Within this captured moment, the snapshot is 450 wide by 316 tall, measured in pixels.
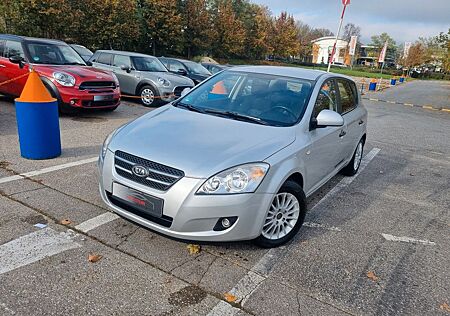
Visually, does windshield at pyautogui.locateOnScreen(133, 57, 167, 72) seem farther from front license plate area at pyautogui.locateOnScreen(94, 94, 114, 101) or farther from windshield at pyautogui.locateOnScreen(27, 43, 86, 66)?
Result: front license plate area at pyautogui.locateOnScreen(94, 94, 114, 101)

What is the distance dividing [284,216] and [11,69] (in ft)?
25.3

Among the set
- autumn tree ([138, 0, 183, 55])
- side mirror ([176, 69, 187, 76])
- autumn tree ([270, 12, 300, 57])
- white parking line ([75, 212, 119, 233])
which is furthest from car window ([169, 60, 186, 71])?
autumn tree ([270, 12, 300, 57])

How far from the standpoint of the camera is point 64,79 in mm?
7496

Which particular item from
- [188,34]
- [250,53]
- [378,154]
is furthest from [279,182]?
[250,53]

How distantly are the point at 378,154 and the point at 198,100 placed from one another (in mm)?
5051

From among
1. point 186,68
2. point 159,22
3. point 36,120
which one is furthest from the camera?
point 159,22

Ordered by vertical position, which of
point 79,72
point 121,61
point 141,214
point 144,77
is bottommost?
point 141,214

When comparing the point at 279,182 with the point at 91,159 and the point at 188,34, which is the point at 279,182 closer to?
the point at 91,159

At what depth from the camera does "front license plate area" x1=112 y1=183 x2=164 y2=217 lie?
9.32 feet

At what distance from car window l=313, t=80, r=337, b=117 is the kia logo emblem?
1.98 metres

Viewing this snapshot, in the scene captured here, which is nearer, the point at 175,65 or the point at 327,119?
the point at 327,119

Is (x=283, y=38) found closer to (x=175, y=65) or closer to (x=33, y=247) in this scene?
(x=175, y=65)

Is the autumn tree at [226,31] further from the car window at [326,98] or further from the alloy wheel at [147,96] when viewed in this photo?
the car window at [326,98]

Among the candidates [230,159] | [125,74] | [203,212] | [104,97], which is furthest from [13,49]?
[203,212]
